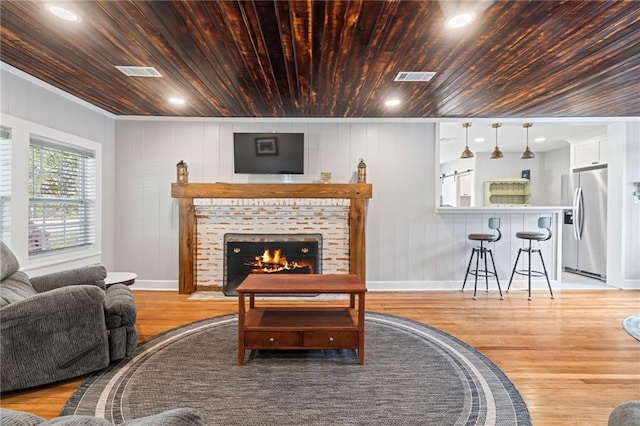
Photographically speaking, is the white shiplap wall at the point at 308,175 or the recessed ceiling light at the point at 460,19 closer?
the recessed ceiling light at the point at 460,19

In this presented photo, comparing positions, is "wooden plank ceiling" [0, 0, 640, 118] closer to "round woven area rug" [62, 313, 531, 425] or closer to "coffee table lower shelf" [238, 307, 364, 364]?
"coffee table lower shelf" [238, 307, 364, 364]

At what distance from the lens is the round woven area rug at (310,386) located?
1.96m

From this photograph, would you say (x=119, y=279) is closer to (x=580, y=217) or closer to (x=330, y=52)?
(x=330, y=52)

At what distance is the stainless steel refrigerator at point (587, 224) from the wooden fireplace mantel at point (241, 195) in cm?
348

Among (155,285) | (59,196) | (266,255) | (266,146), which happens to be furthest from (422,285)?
(59,196)

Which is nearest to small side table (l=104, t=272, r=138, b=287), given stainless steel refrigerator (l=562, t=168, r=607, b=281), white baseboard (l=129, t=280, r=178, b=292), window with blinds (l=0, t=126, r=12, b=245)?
window with blinds (l=0, t=126, r=12, b=245)

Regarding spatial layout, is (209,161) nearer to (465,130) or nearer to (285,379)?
(285,379)

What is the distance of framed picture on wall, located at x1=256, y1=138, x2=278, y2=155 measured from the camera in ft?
15.0

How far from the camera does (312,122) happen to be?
4.72 metres

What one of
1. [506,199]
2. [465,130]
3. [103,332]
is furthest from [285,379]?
[506,199]

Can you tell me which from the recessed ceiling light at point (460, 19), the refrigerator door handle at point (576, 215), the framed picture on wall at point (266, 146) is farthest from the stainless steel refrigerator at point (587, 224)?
the framed picture on wall at point (266, 146)

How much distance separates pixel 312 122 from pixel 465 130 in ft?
9.79

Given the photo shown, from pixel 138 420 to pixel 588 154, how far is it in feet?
23.7

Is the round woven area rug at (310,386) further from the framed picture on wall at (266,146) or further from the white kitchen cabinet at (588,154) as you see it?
the white kitchen cabinet at (588,154)
